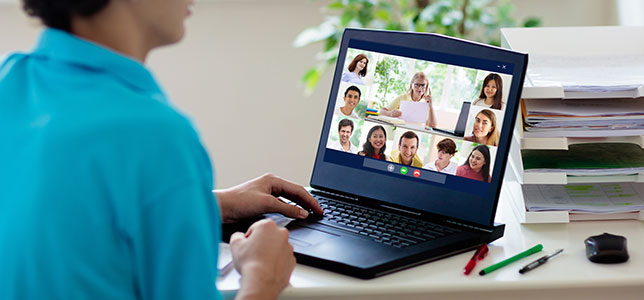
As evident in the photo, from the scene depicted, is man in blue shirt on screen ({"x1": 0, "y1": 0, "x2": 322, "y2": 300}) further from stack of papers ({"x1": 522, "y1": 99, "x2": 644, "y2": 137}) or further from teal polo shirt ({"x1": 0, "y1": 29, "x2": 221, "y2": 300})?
stack of papers ({"x1": 522, "y1": 99, "x2": 644, "y2": 137})

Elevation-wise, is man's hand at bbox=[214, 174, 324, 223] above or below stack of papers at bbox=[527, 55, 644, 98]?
below

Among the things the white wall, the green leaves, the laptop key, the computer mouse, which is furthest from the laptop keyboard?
the white wall

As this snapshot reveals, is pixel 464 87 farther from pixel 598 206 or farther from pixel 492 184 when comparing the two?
pixel 598 206

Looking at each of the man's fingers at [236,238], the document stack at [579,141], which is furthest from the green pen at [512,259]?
the man's fingers at [236,238]

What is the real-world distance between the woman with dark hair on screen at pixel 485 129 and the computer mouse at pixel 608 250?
21cm

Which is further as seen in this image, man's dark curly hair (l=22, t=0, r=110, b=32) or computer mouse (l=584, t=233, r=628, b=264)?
computer mouse (l=584, t=233, r=628, b=264)

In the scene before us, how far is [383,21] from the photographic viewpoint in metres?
2.42

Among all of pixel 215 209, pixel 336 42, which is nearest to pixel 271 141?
pixel 336 42

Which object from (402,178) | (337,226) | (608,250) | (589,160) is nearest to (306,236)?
(337,226)

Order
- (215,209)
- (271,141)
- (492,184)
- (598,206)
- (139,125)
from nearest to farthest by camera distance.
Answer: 1. (139,125)
2. (215,209)
3. (492,184)
4. (598,206)
5. (271,141)

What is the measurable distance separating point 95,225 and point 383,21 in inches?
73.6

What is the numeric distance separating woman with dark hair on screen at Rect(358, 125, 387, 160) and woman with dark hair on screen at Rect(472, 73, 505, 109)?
0.17 metres

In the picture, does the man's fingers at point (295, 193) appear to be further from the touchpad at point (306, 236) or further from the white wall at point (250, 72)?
the white wall at point (250, 72)

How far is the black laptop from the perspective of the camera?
1.02 metres
